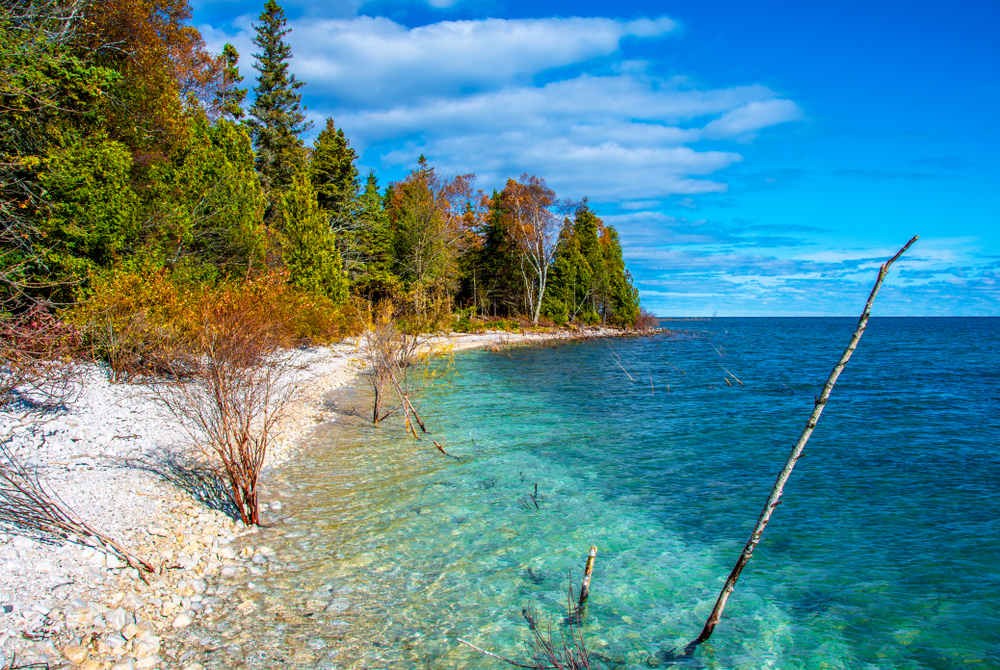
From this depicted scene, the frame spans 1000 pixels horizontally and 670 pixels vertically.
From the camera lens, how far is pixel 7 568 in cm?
481

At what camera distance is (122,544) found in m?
5.69

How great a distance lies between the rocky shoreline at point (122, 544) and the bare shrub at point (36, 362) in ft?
1.27

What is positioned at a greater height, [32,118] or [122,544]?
[32,118]

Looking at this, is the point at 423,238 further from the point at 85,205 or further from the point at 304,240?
the point at 85,205

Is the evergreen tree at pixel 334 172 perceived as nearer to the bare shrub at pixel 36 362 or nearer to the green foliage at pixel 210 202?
the green foliage at pixel 210 202

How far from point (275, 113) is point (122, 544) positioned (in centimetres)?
3797

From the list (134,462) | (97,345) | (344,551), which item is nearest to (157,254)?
(97,345)

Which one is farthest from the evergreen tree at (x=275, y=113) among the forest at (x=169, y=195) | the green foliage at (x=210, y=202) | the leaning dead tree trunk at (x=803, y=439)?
the leaning dead tree trunk at (x=803, y=439)

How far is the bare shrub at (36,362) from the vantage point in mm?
8297

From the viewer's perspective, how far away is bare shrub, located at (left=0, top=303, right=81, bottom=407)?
8297 millimetres

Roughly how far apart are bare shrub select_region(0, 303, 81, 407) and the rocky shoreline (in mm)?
386

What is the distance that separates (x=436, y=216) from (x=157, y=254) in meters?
27.9

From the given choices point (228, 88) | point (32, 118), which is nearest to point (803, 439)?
point (32, 118)

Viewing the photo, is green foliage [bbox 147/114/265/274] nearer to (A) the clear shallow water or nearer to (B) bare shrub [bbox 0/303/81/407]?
(B) bare shrub [bbox 0/303/81/407]
